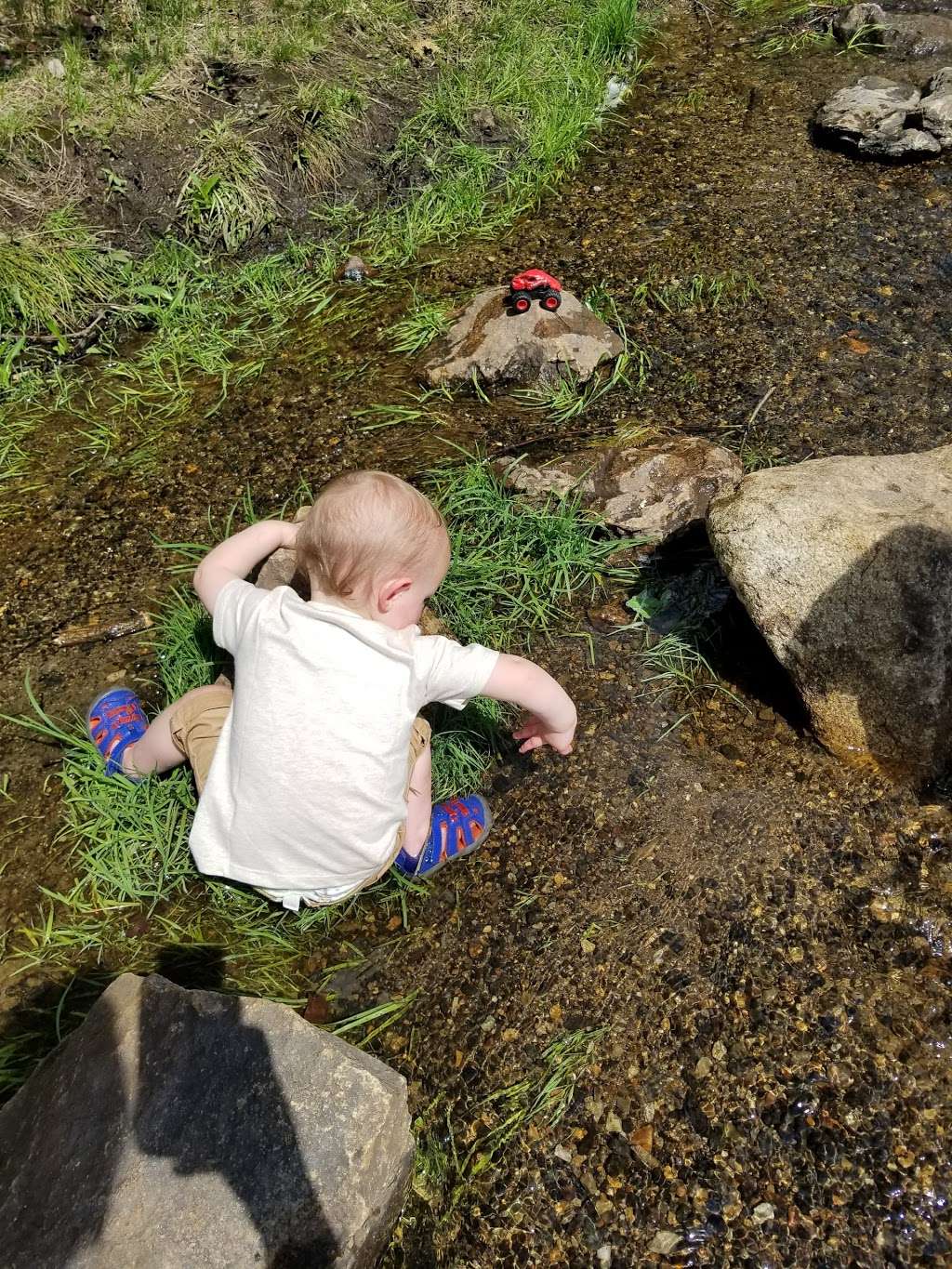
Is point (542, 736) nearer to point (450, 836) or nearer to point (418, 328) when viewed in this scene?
point (450, 836)

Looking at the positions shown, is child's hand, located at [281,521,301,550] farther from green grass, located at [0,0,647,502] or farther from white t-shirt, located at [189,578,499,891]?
green grass, located at [0,0,647,502]

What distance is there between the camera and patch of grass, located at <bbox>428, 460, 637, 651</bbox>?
139 inches

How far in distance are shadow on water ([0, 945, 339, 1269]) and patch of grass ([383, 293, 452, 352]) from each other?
3269mm

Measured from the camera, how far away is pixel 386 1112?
2.18 metres

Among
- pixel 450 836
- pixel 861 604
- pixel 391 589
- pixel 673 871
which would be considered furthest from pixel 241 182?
pixel 673 871

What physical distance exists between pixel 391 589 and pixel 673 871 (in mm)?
1159

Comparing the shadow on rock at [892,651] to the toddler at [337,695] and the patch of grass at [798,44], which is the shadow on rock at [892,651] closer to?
the toddler at [337,695]

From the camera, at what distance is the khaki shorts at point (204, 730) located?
2857mm

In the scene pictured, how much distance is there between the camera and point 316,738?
2486 mm

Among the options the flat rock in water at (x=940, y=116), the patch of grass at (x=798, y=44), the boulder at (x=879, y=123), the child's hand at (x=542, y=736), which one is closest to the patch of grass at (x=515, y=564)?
the child's hand at (x=542, y=736)

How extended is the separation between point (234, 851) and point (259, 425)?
232 centimetres

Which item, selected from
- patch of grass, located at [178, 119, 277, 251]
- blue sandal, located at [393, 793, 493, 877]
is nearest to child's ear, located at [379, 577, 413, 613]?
blue sandal, located at [393, 793, 493, 877]

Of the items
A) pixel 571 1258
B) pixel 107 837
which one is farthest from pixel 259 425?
pixel 571 1258

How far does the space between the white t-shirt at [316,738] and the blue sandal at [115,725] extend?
0.61 m
